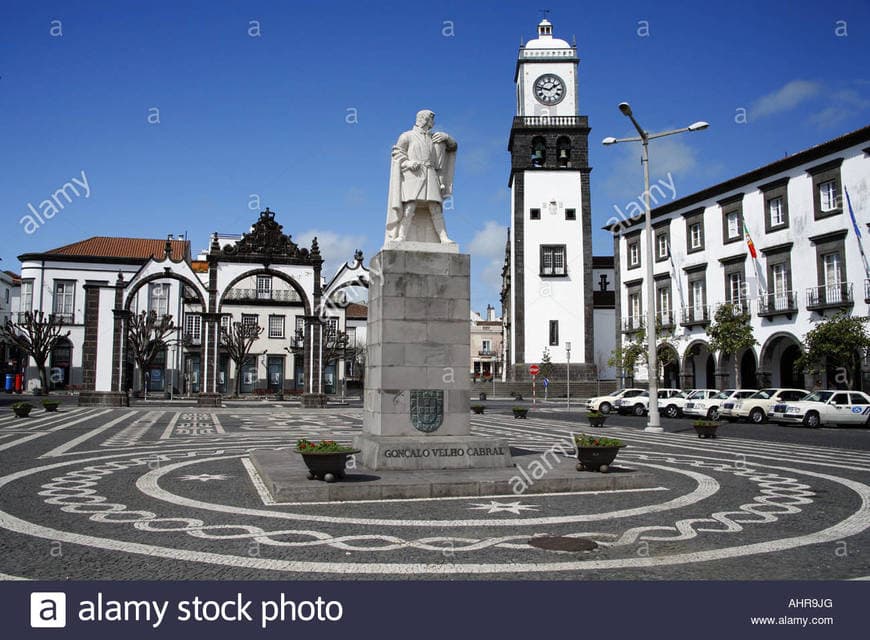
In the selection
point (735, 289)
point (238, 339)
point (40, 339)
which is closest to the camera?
point (735, 289)

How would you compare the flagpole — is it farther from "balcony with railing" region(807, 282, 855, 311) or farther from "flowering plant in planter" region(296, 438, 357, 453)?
"flowering plant in planter" region(296, 438, 357, 453)

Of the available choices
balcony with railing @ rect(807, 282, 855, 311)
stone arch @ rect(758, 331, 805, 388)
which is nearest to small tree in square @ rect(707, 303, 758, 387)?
stone arch @ rect(758, 331, 805, 388)

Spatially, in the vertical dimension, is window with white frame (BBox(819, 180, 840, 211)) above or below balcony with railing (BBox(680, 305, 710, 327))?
above

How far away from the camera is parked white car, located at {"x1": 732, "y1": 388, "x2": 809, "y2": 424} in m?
29.5

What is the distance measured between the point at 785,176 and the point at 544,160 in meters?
23.8

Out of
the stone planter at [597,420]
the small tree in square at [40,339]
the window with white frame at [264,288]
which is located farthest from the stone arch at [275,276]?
the window with white frame at [264,288]

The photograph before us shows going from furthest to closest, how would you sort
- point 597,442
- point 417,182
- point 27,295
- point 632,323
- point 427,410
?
point 27,295, point 632,323, point 417,182, point 427,410, point 597,442

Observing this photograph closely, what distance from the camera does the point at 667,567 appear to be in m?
6.16

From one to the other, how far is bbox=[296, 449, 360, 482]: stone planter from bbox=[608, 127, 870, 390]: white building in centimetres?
2914

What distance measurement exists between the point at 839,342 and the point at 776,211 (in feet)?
32.2

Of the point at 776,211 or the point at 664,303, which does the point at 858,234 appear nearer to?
the point at 776,211

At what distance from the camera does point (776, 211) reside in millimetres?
36875

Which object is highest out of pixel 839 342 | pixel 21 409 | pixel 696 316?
pixel 696 316

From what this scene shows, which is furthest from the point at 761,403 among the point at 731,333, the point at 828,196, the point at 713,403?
the point at 828,196
